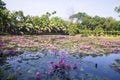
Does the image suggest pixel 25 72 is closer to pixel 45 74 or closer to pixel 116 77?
pixel 45 74

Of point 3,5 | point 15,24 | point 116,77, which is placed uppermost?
point 3,5

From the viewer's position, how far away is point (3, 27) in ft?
149

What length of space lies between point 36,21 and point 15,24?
1170cm

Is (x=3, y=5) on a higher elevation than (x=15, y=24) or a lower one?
higher

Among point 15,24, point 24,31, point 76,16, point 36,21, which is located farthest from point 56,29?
point 76,16

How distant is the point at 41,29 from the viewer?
183 feet

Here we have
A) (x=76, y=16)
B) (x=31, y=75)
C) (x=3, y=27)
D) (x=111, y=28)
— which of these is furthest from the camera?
(x=76, y=16)

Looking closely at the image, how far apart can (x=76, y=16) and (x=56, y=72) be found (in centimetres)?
10697

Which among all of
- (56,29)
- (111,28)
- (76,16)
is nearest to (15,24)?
(56,29)

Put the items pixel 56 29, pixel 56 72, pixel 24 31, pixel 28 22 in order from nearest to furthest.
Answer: pixel 56 72
pixel 24 31
pixel 28 22
pixel 56 29

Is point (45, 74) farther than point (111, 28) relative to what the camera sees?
No

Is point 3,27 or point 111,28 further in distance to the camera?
point 111,28

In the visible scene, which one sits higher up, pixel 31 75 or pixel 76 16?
pixel 76 16

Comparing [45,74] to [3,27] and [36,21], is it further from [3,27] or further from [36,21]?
[36,21]
